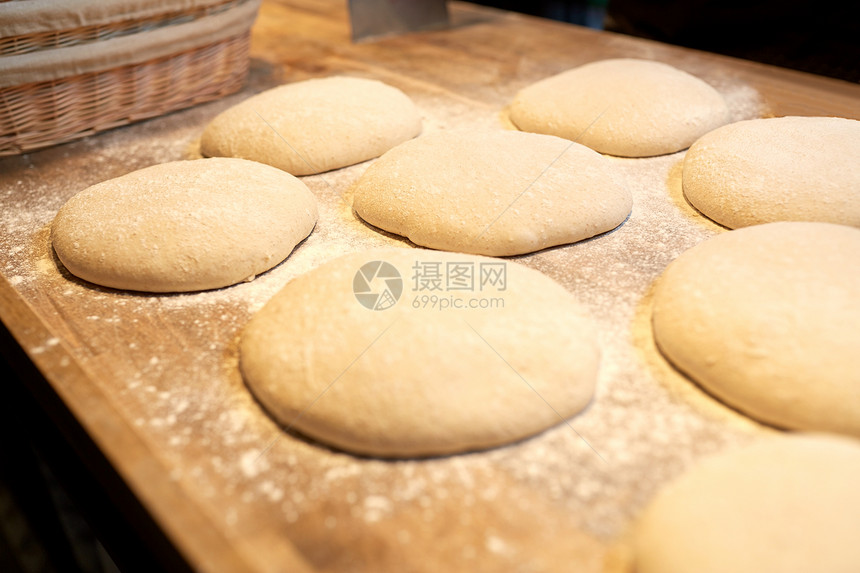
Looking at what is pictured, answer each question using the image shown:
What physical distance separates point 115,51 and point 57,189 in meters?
0.38

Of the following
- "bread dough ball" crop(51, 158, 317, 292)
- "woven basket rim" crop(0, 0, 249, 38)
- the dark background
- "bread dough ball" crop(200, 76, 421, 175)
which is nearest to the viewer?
"bread dough ball" crop(51, 158, 317, 292)

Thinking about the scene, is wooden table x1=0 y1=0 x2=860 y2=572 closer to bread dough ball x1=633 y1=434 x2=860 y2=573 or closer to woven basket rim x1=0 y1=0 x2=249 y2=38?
bread dough ball x1=633 y1=434 x2=860 y2=573

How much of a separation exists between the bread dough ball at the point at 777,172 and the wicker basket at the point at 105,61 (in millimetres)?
1349

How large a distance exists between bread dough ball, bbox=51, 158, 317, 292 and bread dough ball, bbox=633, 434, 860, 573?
0.80 metres

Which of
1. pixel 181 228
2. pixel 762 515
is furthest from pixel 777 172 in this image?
pixel 181 228

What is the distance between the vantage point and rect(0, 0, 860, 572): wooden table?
712 millimetres

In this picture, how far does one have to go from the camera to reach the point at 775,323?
88cm

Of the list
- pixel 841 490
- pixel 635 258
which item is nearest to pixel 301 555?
pixel 841 490

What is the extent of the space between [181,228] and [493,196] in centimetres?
59

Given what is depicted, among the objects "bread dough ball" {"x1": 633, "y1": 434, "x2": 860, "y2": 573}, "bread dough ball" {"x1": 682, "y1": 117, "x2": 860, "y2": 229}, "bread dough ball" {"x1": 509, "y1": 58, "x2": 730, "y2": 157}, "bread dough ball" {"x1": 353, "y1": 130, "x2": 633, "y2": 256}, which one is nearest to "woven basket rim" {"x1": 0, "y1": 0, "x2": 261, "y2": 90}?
"bread dough ball" {"x1": 353, "y1": 130, "x2": 633, "y2": 256}

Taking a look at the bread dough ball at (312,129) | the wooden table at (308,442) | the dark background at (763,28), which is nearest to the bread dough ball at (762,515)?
the wooden table at (308,442)

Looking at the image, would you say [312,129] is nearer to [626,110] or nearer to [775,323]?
[626,110]

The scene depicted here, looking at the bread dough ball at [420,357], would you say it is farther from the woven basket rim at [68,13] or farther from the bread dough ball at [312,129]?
the woven basket rim at [68,13]

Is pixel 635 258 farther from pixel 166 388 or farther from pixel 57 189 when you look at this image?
pixel 57 189
